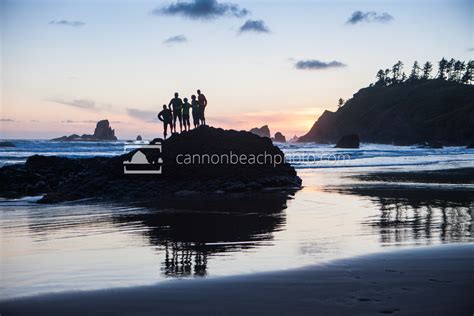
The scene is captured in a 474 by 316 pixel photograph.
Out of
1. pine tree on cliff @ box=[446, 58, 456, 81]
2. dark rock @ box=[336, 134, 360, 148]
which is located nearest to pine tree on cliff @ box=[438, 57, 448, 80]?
pine tree on cliff @ box=[446, 58, 456, 81]

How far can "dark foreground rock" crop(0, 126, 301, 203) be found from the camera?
1725cm

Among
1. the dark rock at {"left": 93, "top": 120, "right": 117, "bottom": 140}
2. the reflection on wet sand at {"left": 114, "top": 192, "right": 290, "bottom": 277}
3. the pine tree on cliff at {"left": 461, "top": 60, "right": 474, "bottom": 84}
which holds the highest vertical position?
the pine tree on cliff at {"left": 461, "top": 60, "right": 474, "bottom": 84}

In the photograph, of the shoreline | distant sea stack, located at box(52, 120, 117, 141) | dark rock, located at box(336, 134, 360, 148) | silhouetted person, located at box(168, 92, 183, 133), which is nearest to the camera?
the shoreline

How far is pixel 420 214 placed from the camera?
457 inches

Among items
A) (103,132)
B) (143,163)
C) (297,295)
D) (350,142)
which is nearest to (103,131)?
(103,132)

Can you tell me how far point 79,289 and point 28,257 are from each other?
2287 millimetres

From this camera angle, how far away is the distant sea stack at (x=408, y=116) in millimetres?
108438

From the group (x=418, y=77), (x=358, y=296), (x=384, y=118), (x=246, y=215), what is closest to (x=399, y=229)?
(x=246, y=215)

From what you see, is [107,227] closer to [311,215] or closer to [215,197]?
[311,215]

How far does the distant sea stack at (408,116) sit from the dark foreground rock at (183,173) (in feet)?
277

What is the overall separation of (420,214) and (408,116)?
12740 cm

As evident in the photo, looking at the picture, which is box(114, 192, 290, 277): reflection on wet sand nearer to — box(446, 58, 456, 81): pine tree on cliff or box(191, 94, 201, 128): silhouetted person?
box(191, 94, 201, 128): silhouetted person

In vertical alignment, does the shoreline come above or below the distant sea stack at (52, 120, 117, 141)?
below

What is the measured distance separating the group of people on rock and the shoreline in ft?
52.4
